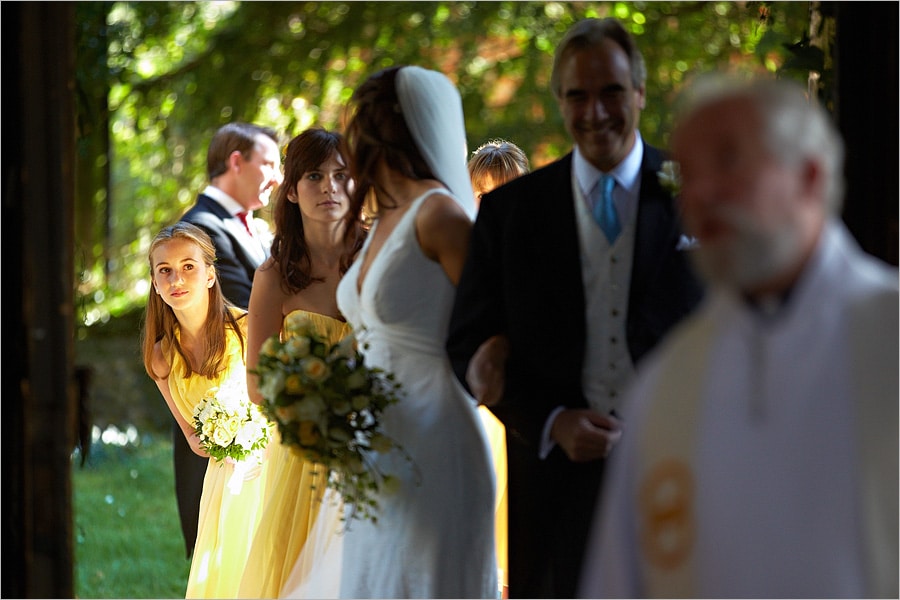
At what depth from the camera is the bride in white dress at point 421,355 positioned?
138 inches

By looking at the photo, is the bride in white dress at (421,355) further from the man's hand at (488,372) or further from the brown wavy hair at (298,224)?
the brown wavy hair at (298,224)

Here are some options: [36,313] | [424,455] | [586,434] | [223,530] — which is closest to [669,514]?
A: [586,434]

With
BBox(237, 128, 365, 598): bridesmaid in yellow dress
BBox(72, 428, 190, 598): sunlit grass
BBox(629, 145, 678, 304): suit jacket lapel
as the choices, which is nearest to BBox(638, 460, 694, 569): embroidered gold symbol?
BBox(629, 145, 678, 304): suit jacket lapel

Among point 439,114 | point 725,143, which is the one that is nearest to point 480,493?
point 439,114

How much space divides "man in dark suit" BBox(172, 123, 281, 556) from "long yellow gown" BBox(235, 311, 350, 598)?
1.64m

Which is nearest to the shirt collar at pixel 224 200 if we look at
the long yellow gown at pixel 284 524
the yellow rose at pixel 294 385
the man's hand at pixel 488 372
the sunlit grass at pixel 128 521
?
the sunlit grass at pixel 128 521

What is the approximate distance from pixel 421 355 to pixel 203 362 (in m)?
2.13

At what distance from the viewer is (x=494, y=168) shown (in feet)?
18.4

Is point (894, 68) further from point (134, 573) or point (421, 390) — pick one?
point (134, 573)

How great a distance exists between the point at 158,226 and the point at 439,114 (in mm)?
10222

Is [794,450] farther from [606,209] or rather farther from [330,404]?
[330,404]

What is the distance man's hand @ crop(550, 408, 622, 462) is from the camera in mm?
3119

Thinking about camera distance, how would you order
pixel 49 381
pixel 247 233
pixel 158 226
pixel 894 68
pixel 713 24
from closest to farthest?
pixel 894 68, pixel 49 381, pixel 247 233, pixel 713 24, pixel 158 226

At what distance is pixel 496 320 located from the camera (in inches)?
128
